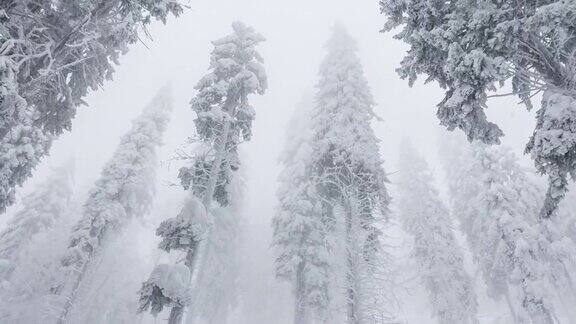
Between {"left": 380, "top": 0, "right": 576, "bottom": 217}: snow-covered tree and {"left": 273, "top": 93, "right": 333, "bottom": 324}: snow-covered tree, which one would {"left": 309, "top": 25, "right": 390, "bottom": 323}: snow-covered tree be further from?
{"left": 380, "top": 0, "right": 576, "bottom": 217}: snow-covered tree

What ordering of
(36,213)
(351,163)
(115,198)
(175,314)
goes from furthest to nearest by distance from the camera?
1. (36,213)
2. (115,198)
3. (351,163)
4. (175,314)

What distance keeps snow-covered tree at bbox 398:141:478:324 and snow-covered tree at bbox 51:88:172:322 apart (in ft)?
51.3

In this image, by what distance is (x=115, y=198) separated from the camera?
21.1 meters

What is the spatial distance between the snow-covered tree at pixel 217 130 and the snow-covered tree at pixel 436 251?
47.8 feet

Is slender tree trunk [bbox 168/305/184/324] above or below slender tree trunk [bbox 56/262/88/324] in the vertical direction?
below

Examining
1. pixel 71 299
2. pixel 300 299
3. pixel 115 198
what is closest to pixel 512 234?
pixel 300 299

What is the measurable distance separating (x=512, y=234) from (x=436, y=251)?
549cm

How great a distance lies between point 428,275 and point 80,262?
A: 19149mm

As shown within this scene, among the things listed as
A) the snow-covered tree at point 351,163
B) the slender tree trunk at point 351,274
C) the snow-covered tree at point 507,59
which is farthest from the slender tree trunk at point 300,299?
the snow-covered tree at point 507,59

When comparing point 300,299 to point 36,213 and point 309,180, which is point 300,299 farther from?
point 36,213

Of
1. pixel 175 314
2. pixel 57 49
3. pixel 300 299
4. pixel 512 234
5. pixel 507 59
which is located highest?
pixel 512 234

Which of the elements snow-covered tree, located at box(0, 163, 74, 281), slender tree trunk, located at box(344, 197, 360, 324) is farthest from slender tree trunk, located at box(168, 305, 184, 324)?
snow-covered tree, located at box(0, 163, 74, 281)

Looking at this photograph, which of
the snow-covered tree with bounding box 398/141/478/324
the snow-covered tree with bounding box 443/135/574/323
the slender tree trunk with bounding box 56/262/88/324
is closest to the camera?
the slender tree trunk with bounding box 56/262/88/324

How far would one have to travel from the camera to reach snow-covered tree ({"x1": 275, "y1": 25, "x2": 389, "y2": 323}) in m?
14.6
